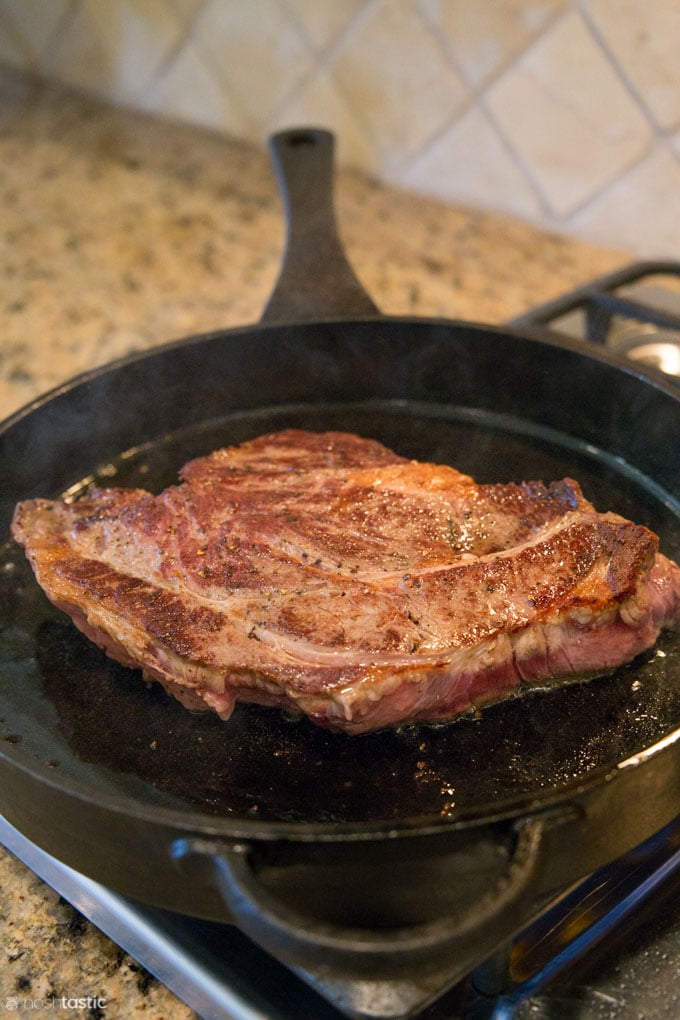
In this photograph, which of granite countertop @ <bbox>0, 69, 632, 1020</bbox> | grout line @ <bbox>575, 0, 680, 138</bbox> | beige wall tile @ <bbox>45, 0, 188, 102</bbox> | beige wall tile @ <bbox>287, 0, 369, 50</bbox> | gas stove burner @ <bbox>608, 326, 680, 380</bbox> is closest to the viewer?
gas stove burner @ <bbox>608, 326, 680, 380</bbox>

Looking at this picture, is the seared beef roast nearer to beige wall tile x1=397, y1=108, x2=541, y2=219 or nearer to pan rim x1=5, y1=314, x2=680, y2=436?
pan rim x1=5, y1=314, x2=680, y2=436

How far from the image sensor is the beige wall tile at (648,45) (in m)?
2.25

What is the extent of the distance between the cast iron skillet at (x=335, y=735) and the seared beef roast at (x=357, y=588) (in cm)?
7

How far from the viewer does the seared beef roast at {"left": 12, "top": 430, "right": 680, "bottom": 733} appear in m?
1.21

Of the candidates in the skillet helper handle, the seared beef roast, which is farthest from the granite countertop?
the seared beef roast

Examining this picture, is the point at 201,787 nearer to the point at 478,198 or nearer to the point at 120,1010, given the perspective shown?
the point at 120,1010

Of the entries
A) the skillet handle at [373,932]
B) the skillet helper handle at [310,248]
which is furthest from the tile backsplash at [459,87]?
the skillet handle at [373,932]

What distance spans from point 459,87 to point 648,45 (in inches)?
23.7

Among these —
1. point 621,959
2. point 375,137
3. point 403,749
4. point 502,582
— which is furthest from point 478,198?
point 621,959

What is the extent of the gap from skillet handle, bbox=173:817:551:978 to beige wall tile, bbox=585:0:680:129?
6.75ft

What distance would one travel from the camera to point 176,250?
118 inches

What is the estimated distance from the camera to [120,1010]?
1120mm

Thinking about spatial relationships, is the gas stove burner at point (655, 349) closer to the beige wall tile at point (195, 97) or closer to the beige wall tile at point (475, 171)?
the beige wall tile at point (475, 171)

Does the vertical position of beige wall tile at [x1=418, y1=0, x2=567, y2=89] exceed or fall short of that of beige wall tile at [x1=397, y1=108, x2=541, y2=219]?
it exceeds it
